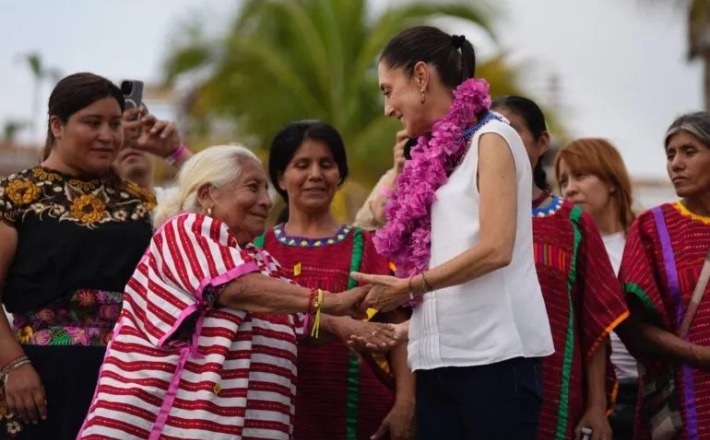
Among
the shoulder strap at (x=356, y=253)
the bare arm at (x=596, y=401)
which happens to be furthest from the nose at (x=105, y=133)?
the bare arm at (x=596, y=401)

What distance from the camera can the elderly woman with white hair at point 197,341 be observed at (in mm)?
4695

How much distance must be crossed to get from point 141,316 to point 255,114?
14758mm

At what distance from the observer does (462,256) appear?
427cm

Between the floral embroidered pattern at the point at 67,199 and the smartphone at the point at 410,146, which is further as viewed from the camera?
the floral embroidered pattern at the point at 67,199

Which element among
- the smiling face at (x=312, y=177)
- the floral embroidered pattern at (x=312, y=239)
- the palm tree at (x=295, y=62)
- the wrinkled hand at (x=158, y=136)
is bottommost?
the floral embroidered pattern at (x=312, y=239)

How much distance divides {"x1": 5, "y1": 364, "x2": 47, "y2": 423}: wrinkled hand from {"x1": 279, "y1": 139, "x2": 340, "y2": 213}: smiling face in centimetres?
135

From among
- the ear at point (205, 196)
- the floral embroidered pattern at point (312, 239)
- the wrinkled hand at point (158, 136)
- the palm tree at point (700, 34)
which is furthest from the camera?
the palm tree at point (700, 34)

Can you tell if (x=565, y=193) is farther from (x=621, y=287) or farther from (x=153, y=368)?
(x=153, y=368)

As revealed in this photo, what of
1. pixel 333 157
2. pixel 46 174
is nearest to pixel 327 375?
pixel 333 157

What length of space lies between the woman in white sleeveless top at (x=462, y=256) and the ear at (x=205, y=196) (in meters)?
0.82

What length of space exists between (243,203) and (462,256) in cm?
110

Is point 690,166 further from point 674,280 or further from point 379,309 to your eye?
point 379,309

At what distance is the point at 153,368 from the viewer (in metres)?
4.73

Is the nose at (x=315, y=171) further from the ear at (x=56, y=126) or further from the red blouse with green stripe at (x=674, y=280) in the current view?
the red blouse with green stripe at (x=674, y=280)
